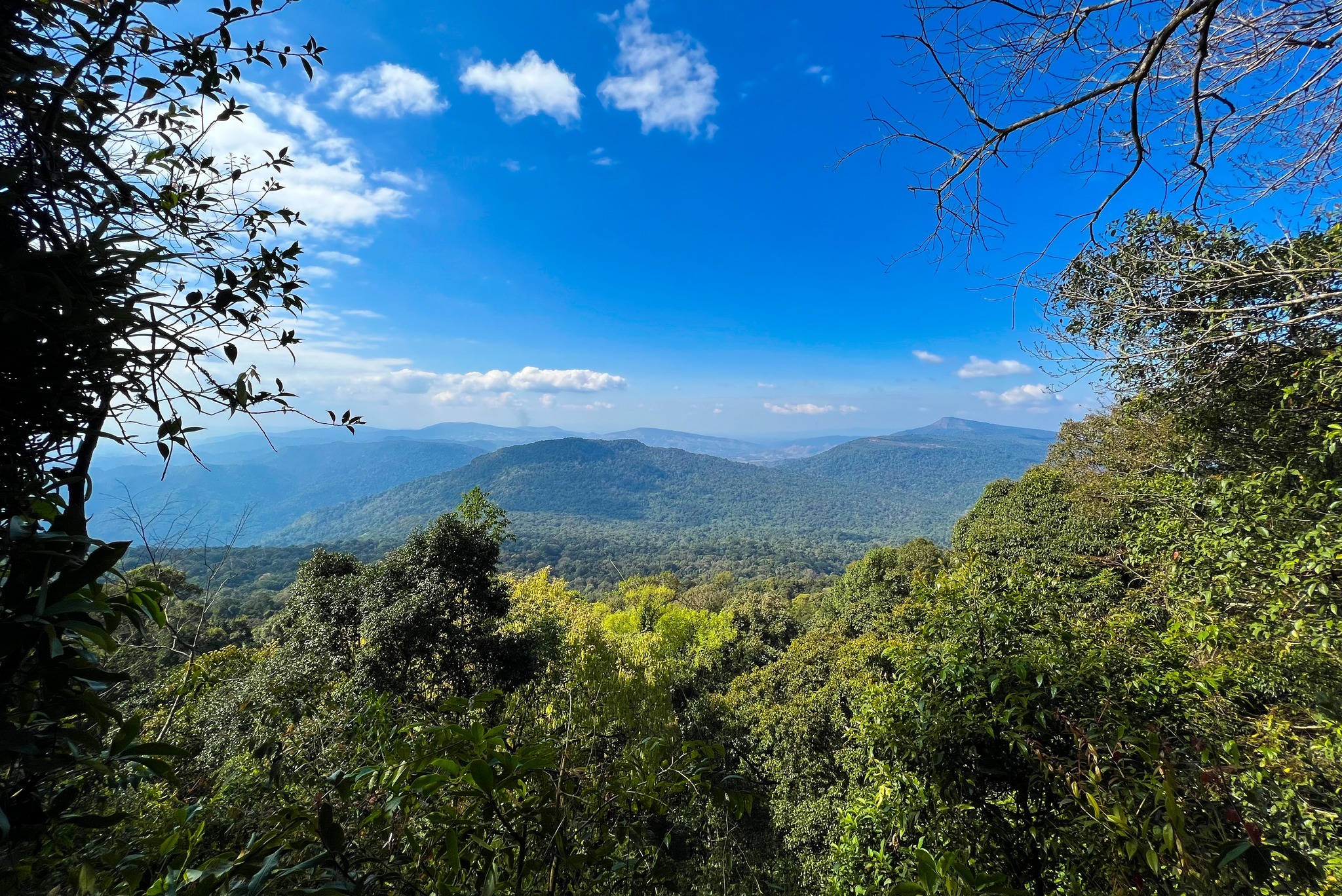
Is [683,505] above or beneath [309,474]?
beneath

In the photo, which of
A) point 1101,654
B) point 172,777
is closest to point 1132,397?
point 1101,654

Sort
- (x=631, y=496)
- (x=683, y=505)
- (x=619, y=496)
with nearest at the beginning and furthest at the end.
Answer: (x=683, y=505) → (x=619, y=496) → (x=631, y=496)

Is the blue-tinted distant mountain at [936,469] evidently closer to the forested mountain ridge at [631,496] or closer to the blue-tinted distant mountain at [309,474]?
the forested mountain ridge at [631,496]

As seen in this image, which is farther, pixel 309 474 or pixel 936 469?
pixel 936 469

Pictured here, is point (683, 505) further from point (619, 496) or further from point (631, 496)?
point (619, 496)

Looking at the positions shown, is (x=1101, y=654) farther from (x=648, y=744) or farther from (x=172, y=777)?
(x=172, y=777)

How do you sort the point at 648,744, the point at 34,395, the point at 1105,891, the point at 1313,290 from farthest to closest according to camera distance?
the point at 1313,290 < the point at 1105,891 < the point at 648,744 < the point at 34,395

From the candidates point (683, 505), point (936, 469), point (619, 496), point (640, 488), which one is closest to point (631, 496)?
point (619, 496)

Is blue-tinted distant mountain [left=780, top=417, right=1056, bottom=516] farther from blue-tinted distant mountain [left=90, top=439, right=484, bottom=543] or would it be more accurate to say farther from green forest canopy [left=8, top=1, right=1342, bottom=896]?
green forest canopy [left=8, top=1, right=1342, bottom=896]

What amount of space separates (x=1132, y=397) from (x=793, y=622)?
54.2 feet

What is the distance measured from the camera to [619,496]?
15012 centimetres

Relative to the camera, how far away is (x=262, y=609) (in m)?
24.1

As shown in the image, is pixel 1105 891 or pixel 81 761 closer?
pixel 81 761

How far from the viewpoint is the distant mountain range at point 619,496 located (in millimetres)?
81250
